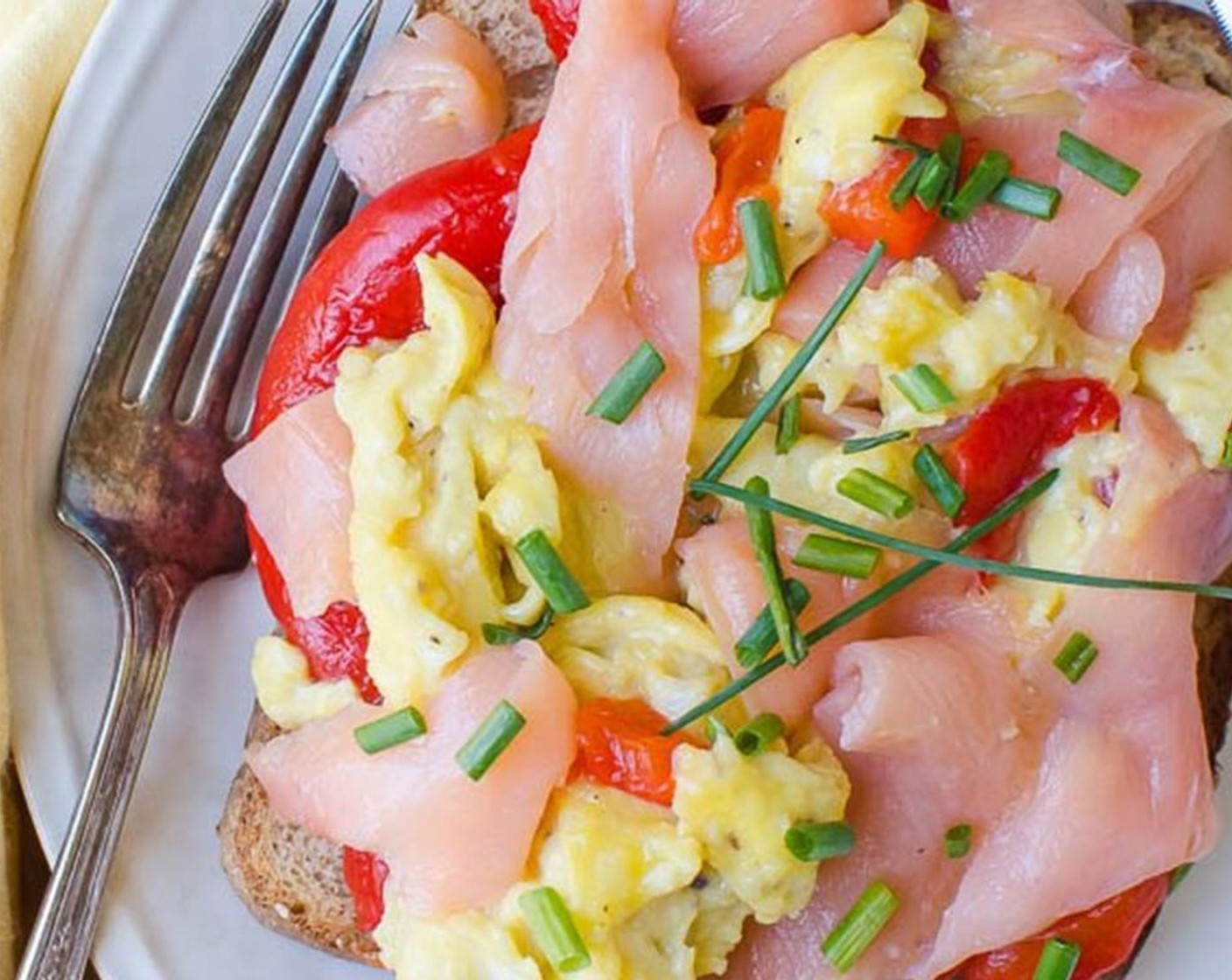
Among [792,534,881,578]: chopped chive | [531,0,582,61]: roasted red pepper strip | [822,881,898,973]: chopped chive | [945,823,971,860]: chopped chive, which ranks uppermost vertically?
[531,0,582,61]: roasted red pepper strip

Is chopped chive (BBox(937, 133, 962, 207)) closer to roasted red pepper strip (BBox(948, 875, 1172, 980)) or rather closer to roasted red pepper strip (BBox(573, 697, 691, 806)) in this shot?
roasted red pepper strip (BBox(573, 697, 691, 806))

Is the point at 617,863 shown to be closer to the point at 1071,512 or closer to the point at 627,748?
the point at 627,748

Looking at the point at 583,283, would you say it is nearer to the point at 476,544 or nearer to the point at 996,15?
the point at 476,544

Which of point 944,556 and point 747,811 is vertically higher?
point 944,556

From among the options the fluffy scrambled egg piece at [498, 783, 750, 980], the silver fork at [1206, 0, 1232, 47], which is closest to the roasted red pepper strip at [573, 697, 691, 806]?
the fluffy scrambled egg piece at [498, 783, 750, 980]

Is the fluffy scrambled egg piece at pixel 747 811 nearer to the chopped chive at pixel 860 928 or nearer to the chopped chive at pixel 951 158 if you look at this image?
the chopped chive at pixel 860 928

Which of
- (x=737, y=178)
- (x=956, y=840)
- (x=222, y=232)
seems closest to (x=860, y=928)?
(x=956, y=840)
